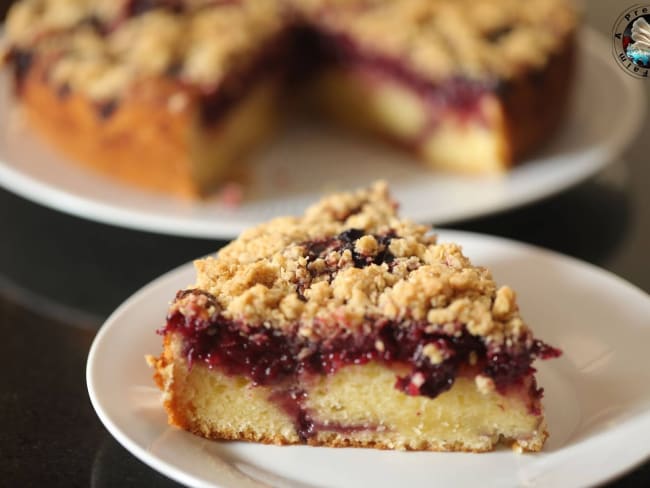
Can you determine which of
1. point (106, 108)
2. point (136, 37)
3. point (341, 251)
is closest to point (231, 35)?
point (136, 37)

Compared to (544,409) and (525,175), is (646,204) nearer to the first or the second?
(525,175)

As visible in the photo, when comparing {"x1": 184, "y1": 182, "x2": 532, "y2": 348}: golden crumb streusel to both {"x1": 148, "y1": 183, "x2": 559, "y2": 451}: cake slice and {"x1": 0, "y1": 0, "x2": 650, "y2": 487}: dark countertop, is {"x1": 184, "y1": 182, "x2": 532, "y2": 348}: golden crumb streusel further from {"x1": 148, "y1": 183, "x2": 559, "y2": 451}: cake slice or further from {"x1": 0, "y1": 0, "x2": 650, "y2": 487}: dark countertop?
{"x1": 0, "y1": 0, "x2": 650, "y2": 487}: dark countertop

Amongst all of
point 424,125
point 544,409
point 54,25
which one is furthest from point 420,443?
point 54,25

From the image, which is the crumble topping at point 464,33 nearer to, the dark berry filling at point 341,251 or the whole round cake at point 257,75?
the whole round cake at point 257,75

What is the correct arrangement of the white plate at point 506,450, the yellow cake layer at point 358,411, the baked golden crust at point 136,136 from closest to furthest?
the white plate at point 506,450
the yellow cake layer at point 358,411
the baked golden crust at point 136,136

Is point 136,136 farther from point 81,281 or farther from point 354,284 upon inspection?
point 354,284

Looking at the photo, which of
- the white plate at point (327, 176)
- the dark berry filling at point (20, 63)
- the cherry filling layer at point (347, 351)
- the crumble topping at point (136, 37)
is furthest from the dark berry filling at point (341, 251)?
the dark berry filling at point (20, 63)
